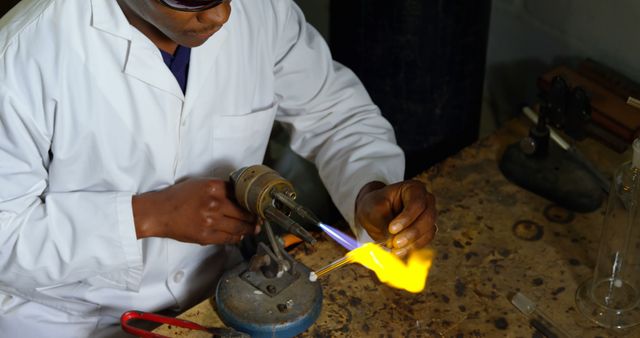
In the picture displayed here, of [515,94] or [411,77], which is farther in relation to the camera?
[515,94]

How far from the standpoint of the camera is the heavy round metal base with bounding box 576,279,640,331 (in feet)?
5.16

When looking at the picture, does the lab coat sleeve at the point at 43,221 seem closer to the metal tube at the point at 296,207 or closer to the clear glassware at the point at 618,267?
the metal tube at the point at 296,207

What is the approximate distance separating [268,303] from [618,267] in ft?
2.35

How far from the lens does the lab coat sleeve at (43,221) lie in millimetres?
1483

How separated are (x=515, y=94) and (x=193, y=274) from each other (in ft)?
4.01

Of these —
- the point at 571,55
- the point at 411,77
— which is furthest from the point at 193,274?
Answer: the point at 571,55

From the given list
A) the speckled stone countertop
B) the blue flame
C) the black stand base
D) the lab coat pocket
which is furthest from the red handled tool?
the black stand base

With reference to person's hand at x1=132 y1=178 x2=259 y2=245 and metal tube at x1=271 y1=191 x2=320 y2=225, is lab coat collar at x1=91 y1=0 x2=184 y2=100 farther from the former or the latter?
metal tube at x1=271 y1=191 x2=320 y2=225

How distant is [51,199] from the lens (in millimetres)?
1555

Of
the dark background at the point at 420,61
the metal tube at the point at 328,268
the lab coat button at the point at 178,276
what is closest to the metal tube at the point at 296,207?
the metal tube at the point at 328,268

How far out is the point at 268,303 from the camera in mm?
1530

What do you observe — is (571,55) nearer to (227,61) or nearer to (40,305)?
(227,61)

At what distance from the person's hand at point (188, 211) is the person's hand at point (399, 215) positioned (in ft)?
0.88

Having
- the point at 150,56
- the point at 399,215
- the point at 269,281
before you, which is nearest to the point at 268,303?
the point at 269,281
